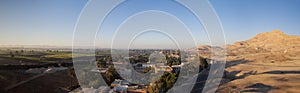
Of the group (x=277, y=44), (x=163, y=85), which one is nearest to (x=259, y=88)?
(x=163, y=85)

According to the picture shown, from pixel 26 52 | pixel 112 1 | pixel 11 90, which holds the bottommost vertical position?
pixel 11 90

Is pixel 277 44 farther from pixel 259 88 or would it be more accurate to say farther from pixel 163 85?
pixel 163 85

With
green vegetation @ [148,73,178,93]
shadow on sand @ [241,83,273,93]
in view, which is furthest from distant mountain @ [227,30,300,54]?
green vegetation @ [148,73,178,93]

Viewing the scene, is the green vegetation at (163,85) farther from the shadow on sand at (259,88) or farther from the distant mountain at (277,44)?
the distant mountain at (277,44)

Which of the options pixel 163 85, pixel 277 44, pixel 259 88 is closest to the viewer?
pixel 259 88

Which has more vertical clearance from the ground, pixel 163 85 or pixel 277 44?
pixel 277 44

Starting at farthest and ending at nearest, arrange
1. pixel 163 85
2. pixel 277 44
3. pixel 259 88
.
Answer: pixel 277 44
pixel 163 85
pixel 259 88

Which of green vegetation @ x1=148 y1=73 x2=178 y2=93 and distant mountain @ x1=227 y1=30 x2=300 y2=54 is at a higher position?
distant mountain @ x1=227 y1=30 x2=300 y2=54

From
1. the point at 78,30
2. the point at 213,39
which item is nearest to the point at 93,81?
the point at 78,30

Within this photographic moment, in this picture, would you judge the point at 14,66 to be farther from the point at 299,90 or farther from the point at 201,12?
the point at 299,90

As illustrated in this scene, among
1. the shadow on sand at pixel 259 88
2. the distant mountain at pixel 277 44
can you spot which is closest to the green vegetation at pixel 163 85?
the shadow on sand at pixel 259 88

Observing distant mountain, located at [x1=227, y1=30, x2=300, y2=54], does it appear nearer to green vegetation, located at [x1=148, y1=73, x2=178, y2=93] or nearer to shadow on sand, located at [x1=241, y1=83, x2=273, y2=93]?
shadow on sand, located at [x1=241, y1=83, x2=273, y2=93]
